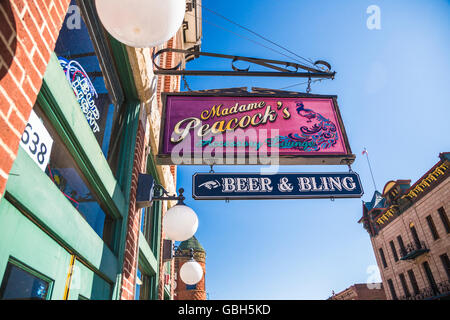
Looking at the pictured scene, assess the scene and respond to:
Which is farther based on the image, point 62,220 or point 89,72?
point 89,72

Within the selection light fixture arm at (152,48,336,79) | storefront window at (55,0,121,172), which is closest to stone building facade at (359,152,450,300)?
light fixture arm at (152,48,336,79)

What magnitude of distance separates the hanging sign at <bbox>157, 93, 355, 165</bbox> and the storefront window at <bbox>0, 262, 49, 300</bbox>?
1918 mm

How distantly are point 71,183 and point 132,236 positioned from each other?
5.00ft

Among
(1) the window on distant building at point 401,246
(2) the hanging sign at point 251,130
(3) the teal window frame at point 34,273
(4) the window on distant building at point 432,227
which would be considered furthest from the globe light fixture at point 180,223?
(1) the window on distant building at point 401,246

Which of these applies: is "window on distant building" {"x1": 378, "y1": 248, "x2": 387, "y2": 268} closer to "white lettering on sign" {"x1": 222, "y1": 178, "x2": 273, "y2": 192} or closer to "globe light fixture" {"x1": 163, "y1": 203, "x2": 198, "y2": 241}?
"globe light fixture" {"x1": 163, "y1": 203, "x2": 198, "y2": 241}

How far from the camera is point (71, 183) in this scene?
102 inches

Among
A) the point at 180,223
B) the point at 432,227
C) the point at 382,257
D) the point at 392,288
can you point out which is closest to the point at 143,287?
the point at 180,223

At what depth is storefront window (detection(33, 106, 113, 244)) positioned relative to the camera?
2246 mm

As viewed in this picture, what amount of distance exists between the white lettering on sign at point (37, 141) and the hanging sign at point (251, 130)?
151 centimetres

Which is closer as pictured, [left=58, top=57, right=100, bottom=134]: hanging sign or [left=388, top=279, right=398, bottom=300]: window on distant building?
[left=58, top=57, right=100, bottom=134]: hanging sign

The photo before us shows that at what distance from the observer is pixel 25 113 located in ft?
5.01

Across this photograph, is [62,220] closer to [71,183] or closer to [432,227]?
[71,183]
